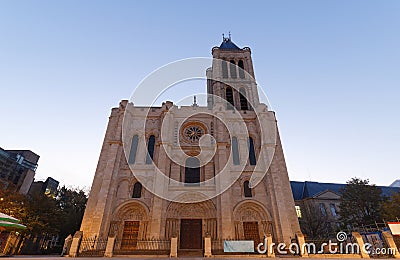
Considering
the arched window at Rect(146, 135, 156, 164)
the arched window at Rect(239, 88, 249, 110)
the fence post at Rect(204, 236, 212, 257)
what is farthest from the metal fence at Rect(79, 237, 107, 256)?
the arched window at Rect(239, 88, 249, 110)

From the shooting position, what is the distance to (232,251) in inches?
525

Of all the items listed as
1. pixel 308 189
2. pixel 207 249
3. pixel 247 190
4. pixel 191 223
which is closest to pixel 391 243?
pixel 247 190

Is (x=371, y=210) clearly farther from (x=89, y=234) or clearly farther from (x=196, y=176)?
(x=89, y=234)

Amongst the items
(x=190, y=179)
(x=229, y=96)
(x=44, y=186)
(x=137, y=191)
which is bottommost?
(x=137, y=191)

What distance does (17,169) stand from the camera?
33.1 meters

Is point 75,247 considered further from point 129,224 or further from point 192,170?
point 192,170

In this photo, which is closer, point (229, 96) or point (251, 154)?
point (251, 154)

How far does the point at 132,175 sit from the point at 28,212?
10532mm

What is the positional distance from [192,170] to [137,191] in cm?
507

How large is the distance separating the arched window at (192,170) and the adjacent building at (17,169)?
24.0 meters

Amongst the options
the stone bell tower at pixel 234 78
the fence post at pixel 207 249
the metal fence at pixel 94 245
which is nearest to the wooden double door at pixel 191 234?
the fence post at pixel 207 249

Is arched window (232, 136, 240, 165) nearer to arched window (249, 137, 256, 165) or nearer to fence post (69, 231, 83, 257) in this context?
arched window (249, 137, 256, 165)

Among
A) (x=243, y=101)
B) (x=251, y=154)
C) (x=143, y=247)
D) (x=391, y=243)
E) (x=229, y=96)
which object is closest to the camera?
(x=391, y=243)

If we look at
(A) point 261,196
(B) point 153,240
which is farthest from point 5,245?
(A) point 261,196
